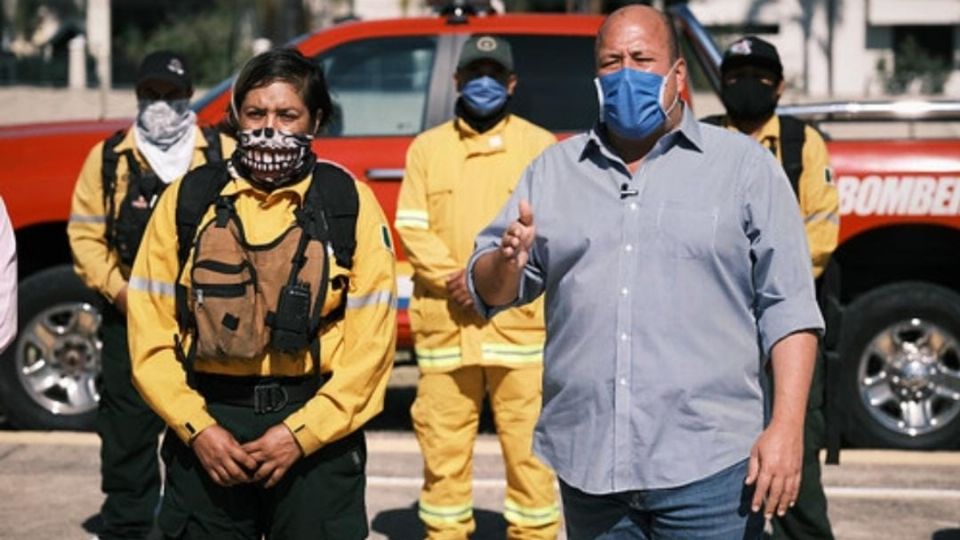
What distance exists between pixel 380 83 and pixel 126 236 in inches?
107

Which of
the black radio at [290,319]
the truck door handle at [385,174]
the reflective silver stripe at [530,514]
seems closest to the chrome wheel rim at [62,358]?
the truck door handle at [385,174]

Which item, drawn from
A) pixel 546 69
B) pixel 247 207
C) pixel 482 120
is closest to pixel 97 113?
pixel 546 69

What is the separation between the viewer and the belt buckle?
4.29 metres

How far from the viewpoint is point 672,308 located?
13.2 feet

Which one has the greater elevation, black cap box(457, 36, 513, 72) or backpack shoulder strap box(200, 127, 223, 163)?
black cap box(457, 36, 513, 72)

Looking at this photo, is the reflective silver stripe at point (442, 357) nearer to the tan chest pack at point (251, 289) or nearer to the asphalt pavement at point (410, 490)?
the asphalt pavement at point (410, 490)

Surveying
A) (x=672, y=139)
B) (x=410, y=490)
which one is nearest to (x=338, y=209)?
(x=672, y=139)

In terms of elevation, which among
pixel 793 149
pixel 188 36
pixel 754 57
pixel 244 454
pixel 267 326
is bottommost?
pixel 244 454

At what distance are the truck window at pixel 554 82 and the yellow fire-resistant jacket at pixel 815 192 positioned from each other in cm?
248

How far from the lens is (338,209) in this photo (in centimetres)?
437

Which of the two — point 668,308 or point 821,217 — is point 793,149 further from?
point 668,308

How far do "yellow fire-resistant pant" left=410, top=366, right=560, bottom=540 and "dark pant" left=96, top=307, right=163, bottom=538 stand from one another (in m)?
1.00

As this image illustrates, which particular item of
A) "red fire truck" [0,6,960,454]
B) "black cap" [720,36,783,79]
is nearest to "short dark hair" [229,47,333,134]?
"black cap" [720,36,783,79]

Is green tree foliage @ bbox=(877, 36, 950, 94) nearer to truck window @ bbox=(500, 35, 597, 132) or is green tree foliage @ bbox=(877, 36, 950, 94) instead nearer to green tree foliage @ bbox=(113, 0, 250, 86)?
green tree foliage @ bbox=(113, 0, 250, 86)
